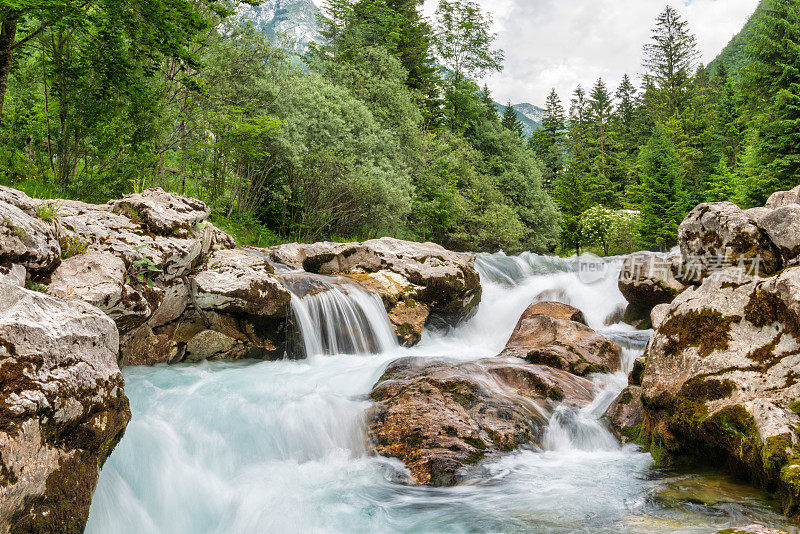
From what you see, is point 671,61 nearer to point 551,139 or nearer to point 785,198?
point 551,139

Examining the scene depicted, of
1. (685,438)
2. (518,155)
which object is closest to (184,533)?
(685,438)

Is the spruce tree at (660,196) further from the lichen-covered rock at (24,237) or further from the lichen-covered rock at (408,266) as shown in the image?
the lichen-covered rock at (24,237)

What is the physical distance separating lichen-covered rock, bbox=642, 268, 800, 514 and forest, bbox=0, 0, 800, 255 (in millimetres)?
7976

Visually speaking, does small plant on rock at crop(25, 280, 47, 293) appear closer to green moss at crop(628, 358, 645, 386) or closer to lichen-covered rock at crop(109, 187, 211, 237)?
lichen-covered rock at crop(109, 187, 211, 237)

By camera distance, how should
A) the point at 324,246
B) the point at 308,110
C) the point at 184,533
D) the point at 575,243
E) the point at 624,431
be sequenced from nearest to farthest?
1. the point at 184,533
2. the point at 624,431
3. the point at 324,246
4. the point at 308,110
5. the point at 575,243

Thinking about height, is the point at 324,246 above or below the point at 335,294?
above

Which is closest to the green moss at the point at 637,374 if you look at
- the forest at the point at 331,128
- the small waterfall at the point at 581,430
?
the small waterfall at the point at 581,430

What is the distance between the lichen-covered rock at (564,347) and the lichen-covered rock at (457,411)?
642 millimetres

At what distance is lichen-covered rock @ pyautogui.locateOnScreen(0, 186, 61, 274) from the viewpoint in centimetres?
367

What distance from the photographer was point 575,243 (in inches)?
1388

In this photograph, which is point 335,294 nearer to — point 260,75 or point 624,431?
point 624,431

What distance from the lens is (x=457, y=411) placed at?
5215 millimetres

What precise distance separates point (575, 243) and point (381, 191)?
2251 cm

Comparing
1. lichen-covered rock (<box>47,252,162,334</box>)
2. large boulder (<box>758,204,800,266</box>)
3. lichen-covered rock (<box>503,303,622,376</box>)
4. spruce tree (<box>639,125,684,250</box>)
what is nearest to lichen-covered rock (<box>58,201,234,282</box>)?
lichen-covered rock (<box>47,252,162,334</box>)
